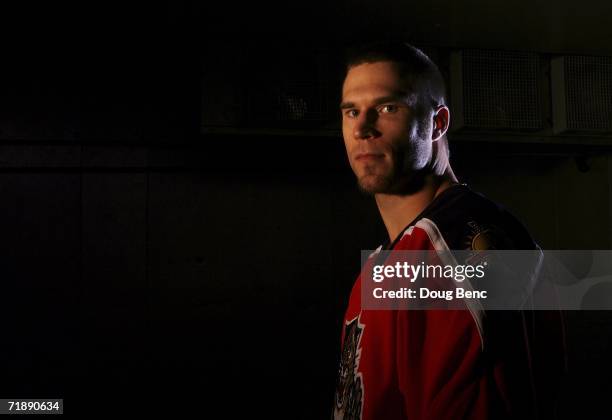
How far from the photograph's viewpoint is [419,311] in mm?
830

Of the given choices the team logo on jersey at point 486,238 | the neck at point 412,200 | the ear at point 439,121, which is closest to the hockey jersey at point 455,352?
the team logo on jersey at point 486,238

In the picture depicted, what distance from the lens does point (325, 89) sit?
1937 mm

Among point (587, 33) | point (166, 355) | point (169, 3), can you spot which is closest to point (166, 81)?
point (169, 3)

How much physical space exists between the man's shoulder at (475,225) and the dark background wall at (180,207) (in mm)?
1099

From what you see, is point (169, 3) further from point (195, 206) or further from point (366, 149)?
point (366, 149)

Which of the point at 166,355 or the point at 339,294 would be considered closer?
the point at 166,355

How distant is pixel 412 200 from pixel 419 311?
1.11 feet

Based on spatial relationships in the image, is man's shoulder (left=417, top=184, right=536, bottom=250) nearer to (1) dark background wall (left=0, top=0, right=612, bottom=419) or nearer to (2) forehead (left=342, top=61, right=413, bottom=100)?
(2) forehead (left=342, top=61, right=413, bottom=100)

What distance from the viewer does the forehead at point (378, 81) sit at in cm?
108

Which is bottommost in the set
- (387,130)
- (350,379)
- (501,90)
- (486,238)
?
(350,379)

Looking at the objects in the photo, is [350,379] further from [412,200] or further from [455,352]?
[412,200]

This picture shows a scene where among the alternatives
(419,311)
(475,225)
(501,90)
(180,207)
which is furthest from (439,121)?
(180,207)

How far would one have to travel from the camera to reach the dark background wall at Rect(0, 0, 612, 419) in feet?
6.79

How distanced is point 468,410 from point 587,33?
217cm
